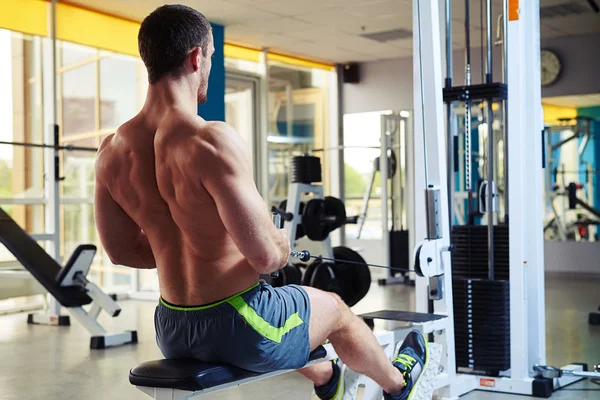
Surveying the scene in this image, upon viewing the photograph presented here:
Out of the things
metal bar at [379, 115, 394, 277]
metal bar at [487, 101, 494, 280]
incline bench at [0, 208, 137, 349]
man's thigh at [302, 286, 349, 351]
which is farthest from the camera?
metal bar at [379, 115, 394, 277]

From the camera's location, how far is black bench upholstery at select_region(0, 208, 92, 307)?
15.9 ft

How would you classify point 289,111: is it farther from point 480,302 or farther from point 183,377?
point 183,377

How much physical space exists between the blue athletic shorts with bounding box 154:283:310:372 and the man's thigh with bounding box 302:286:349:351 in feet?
0.31

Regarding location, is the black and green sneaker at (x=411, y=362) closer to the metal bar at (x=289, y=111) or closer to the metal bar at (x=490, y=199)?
the metal bar at (x=490, y=199)

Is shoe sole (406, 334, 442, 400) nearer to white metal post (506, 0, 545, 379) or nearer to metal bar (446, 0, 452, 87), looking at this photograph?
white metal post (506, 0, 545, 379)

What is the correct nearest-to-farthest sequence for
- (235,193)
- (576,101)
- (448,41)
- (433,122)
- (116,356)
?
1. (235,193)
2. (433,122)
3. (448,41)
4. (116,356)
5. (576,101)

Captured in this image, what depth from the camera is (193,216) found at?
193 cm

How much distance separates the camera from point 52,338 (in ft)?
16.5

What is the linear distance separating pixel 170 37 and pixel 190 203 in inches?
16.3

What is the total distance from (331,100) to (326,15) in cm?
260

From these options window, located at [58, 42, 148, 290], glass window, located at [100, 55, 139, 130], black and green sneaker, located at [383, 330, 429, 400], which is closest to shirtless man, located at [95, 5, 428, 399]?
black and green sneaker, located at [383, 330, 429, 400]

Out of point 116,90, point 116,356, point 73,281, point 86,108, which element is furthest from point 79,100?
point 116,356

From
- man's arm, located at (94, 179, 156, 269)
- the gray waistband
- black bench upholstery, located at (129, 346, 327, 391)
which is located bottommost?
black bench upholstery, located at (129, 346, 327, 391)

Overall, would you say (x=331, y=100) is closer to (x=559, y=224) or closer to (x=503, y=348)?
(x=559, y=224)
